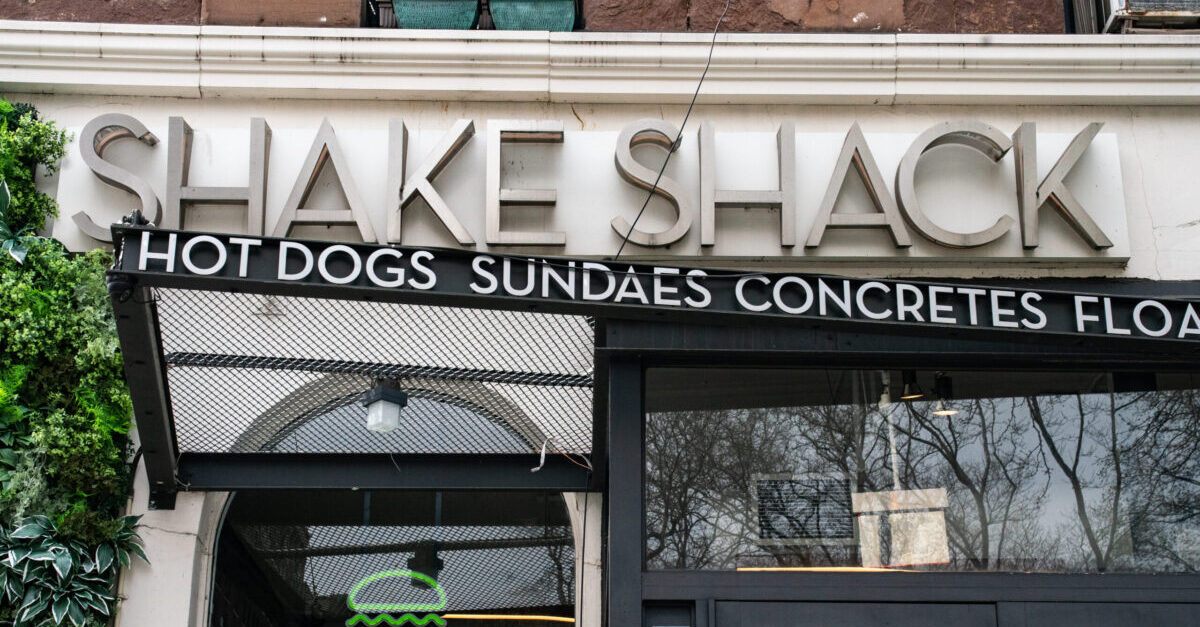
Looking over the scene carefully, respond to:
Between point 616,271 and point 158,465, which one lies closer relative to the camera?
point 616,271

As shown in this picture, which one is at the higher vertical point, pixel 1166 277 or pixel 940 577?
pixel 1166 277

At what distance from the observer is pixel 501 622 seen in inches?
323

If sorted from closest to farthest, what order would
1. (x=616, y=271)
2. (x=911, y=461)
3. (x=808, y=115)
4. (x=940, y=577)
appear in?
1. (x=616, y=271)
2. (x=940, y=577)
3. (x=911, y=461)
4. (x=808, y=115)

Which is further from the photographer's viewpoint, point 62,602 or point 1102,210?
point 1102,210

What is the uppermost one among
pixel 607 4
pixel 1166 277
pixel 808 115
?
pixel 607 4

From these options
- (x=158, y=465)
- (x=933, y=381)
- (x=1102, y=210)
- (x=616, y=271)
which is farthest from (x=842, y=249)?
(x=158, y=465)

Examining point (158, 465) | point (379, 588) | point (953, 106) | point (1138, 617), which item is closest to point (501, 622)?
point (379, 588)

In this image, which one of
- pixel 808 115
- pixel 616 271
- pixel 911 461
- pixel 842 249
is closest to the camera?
pixel 616 271

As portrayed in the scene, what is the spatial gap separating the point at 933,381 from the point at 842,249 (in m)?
0.99

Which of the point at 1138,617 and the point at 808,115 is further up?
the point at 808,115

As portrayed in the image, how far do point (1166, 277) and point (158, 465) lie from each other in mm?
6298

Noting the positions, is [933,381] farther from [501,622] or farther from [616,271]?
[501,622]

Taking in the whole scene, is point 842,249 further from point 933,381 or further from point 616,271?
point 616,271

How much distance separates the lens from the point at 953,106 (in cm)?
818
